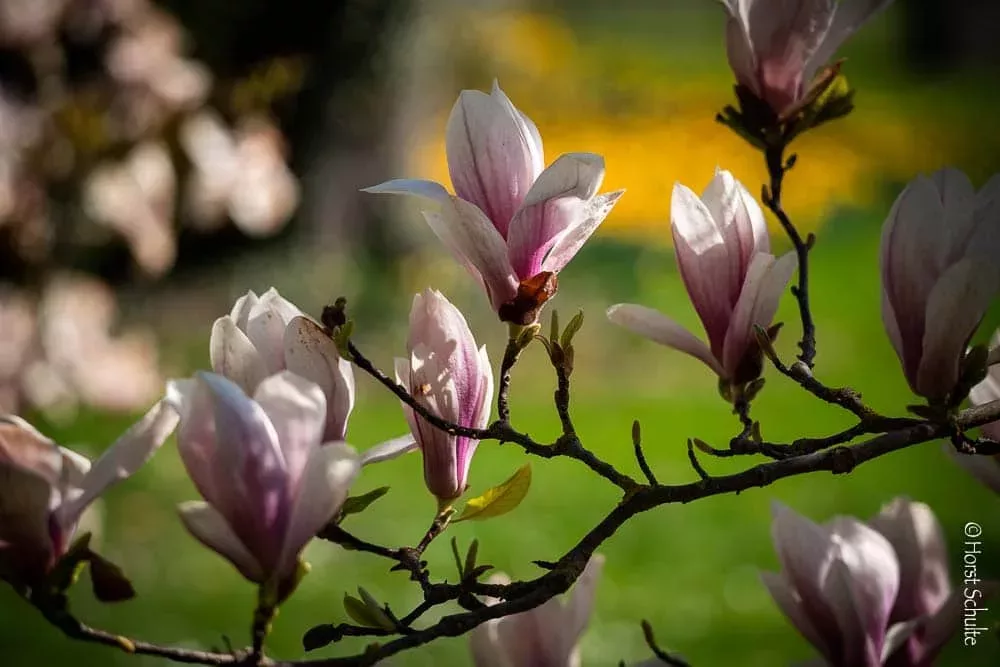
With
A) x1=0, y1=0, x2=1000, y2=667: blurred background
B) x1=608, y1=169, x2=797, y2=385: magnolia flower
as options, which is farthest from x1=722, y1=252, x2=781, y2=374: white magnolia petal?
x1=0, y1=0, x2=1000, y2=667: blurred background

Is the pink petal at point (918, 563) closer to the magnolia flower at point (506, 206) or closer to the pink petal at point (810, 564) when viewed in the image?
the pink petal at point (810, 564)

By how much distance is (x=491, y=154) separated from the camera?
334mm

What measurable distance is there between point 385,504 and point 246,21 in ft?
3.04

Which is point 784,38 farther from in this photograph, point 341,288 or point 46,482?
point 341,288

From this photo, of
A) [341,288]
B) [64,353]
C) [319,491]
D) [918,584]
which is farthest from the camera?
[341,288]

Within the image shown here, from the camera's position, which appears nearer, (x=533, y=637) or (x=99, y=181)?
(x=533, y=637)

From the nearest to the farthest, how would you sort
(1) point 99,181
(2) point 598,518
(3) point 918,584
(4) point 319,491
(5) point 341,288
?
(4) point 319,491, (3) point 918,584, (1) point 99,181, (2) point 598,518, (5) point 341,288

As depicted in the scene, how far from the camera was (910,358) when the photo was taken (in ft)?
1.12

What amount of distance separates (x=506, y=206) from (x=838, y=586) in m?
0.16

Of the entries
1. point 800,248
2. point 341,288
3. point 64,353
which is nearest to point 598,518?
point 64,353

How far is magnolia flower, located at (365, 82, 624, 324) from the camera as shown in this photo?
324 mm

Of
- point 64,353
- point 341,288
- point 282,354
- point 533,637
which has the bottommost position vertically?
point 341,288

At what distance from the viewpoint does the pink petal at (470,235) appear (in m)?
0.31

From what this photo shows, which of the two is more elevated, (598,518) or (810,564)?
(810,564)
